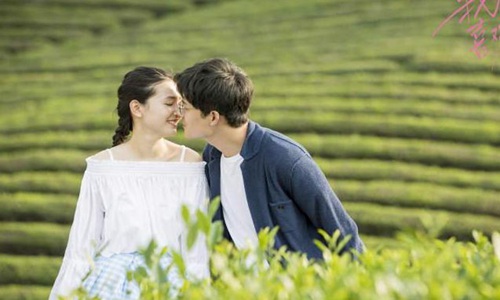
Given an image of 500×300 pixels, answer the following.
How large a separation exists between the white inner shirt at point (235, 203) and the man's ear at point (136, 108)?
542 mm

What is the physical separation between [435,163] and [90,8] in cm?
1194

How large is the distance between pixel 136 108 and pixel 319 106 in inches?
354

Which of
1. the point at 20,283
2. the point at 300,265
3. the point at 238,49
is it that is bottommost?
the point at 20,283

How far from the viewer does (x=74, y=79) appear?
55.5 ft

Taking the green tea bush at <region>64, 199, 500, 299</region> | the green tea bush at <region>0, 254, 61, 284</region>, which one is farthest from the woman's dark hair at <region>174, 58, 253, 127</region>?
the green tea bush at <region>0, 254, 61, 284</region>

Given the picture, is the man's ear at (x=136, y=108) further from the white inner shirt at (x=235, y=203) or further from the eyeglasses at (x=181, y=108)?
the white inner shirt at (x=235, y=203)

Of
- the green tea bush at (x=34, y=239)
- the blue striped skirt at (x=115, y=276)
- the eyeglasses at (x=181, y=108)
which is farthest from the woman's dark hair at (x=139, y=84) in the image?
the green tea bush at (x=34, y=239)

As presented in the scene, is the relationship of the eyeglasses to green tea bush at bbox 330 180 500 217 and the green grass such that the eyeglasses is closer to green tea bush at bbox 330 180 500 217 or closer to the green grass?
the green grass

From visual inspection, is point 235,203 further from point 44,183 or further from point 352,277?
point 44,183

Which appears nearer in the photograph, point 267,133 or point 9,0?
point 267,133

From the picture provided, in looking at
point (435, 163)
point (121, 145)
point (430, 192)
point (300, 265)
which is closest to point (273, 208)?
point (121, 145)

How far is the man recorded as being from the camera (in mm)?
4125

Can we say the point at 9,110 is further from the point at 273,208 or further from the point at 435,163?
the point at 273,208

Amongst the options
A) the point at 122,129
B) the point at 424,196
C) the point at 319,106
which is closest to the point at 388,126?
the point at 319,106
